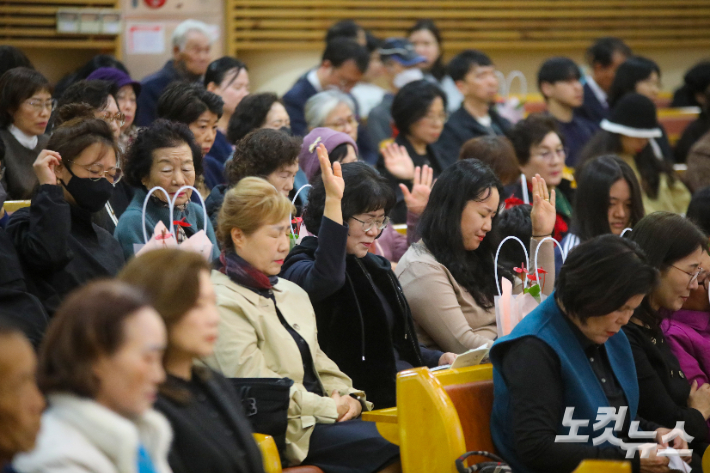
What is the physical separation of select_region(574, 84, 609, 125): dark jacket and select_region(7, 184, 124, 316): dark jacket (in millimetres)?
4682

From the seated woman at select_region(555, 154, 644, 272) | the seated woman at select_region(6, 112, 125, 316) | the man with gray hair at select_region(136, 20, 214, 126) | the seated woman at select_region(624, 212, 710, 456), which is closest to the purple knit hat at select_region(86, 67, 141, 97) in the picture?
the man with gray hair at select_region(136, 20, 214, 126)

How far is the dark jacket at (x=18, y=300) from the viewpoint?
2365 mm

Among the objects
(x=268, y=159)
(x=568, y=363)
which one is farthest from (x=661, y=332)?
(x=268, y=159)

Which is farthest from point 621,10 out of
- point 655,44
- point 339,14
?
point 339,14

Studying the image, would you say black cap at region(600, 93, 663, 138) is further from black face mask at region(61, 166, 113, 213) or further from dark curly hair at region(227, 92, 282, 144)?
black face mask at region(61, 166, 113, 213)

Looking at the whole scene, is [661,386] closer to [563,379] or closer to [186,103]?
[563,379]

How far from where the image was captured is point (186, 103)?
3.79m

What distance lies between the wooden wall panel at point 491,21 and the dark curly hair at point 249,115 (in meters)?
3.14

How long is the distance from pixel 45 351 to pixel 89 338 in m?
0.09

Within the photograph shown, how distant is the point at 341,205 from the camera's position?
9.03ft

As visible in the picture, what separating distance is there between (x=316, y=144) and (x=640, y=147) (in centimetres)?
212

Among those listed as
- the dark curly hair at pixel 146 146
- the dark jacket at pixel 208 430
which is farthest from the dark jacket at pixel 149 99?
the dark jacket at pixel 208 430

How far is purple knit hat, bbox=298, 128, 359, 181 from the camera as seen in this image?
3.82 meters

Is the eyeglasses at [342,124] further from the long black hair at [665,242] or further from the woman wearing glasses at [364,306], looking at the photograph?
the long black hair at [665,242]
